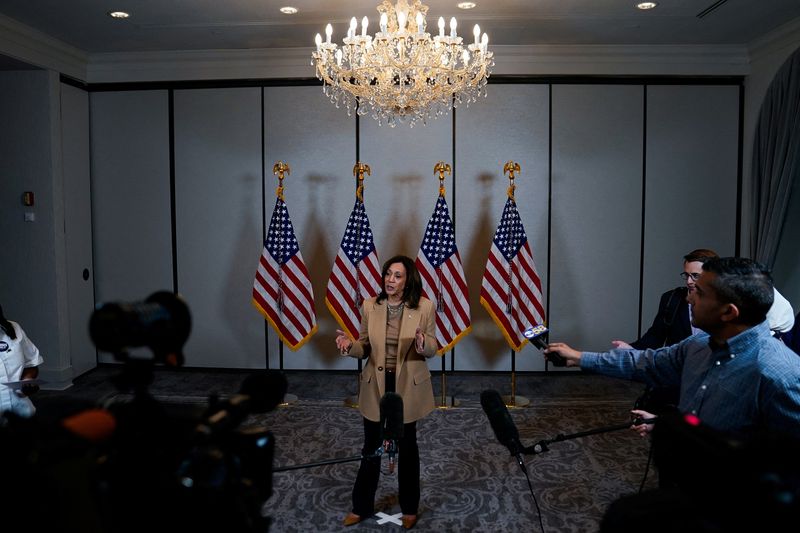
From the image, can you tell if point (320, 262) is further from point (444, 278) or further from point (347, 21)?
point (347, 21)

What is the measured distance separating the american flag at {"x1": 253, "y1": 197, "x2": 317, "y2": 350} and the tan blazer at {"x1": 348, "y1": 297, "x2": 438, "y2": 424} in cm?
241

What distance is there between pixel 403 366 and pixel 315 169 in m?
3.57

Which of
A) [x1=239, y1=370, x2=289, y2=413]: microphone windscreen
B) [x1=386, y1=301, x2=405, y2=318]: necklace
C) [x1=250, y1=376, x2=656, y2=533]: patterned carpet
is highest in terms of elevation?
[x1=239, y1=370, x2=289, y2=413]: microphone windscreen

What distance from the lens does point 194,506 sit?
1049mm

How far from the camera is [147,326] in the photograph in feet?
3.71

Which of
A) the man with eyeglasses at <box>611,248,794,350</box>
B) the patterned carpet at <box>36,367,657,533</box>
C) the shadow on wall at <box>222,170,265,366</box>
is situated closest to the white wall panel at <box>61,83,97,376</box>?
the patterned carpet at <box>36,367,657,533</box>

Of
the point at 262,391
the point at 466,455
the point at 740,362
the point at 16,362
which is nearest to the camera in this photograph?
the point at 262,391

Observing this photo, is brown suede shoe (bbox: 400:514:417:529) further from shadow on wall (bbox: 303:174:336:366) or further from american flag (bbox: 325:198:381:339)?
shadow on wall (bbox: 303:174:336:366)

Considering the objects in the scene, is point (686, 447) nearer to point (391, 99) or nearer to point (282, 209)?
point (391, 99)

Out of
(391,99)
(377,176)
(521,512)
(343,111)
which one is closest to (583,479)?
(521,512)

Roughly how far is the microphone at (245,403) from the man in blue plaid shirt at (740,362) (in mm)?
1327

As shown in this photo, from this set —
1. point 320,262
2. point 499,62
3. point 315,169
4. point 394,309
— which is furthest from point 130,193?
point 394,309

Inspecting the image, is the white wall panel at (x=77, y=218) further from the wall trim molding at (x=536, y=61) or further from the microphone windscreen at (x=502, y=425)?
the microphone windscreen at (x=502, y=425)

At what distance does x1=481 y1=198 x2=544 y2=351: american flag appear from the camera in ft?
19.4
